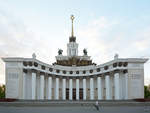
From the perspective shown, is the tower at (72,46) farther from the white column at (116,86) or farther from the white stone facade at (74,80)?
the white column at (116,86)

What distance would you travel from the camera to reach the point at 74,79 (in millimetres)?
55938

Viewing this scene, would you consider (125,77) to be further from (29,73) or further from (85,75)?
A: (29,73)

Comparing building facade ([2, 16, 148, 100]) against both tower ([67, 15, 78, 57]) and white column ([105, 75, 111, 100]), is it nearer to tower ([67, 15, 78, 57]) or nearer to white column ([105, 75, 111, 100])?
white column ([105, 75, 111, 100])

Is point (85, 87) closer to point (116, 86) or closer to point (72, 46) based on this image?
point (116, 86)

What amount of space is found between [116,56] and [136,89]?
8.56 m

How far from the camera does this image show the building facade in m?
42.9

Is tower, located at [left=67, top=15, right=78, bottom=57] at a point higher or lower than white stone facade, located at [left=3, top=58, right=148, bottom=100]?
higher

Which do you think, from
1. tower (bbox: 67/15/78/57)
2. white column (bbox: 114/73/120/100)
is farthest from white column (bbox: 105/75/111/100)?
tower (bbox: 67/15/78/57)

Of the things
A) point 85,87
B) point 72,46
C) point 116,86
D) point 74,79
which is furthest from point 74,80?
point 72,46

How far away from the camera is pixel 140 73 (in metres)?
44.1

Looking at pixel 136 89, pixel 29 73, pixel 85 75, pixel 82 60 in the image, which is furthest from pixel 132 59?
pixel 29 73

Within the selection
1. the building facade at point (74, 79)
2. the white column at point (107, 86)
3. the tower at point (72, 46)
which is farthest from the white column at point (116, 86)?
the tower at point (72, 46)

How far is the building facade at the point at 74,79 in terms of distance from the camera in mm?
42938

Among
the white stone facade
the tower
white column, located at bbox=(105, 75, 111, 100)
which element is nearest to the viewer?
the white stone facade
